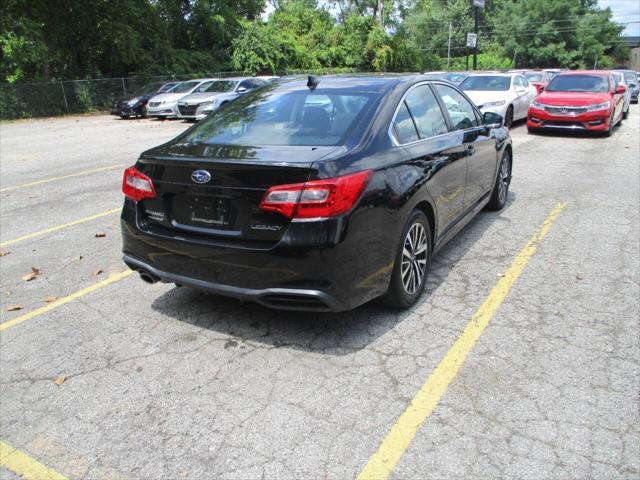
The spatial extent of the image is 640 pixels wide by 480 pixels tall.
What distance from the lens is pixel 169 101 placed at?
72.1ft

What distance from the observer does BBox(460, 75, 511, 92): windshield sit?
1501 centimetres

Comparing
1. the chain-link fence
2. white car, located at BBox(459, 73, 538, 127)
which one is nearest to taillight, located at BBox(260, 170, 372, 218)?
white car, located at BBox(459, 73, 538, 127)

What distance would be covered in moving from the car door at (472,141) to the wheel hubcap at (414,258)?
1.13 metres

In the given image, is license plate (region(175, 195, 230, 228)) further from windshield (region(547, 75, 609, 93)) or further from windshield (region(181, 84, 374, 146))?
windshield (region(547, 75, 609, 93))

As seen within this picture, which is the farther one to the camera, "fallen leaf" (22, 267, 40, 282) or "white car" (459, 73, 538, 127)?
"white car" (459, 73, 538, 127)

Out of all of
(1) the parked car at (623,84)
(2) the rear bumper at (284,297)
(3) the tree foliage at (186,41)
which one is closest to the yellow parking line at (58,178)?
(2) the rear bumper at (284,297)

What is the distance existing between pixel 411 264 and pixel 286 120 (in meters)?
1.38

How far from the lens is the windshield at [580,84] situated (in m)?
13.6

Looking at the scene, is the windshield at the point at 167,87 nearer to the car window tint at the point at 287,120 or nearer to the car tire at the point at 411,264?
the car window tint at the point at 287,120

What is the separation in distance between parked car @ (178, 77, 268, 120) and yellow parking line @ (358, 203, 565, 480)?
16323mm

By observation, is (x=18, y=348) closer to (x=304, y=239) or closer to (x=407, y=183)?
(x=304, y=239)

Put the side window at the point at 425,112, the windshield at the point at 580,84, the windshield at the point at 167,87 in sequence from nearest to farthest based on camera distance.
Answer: the side window at the point at 425,112, the windshield at the point at 580,84, the windshield at the point at 167,87

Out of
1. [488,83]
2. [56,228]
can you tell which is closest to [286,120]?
[56,228]

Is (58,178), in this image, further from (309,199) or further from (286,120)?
(309,199)
